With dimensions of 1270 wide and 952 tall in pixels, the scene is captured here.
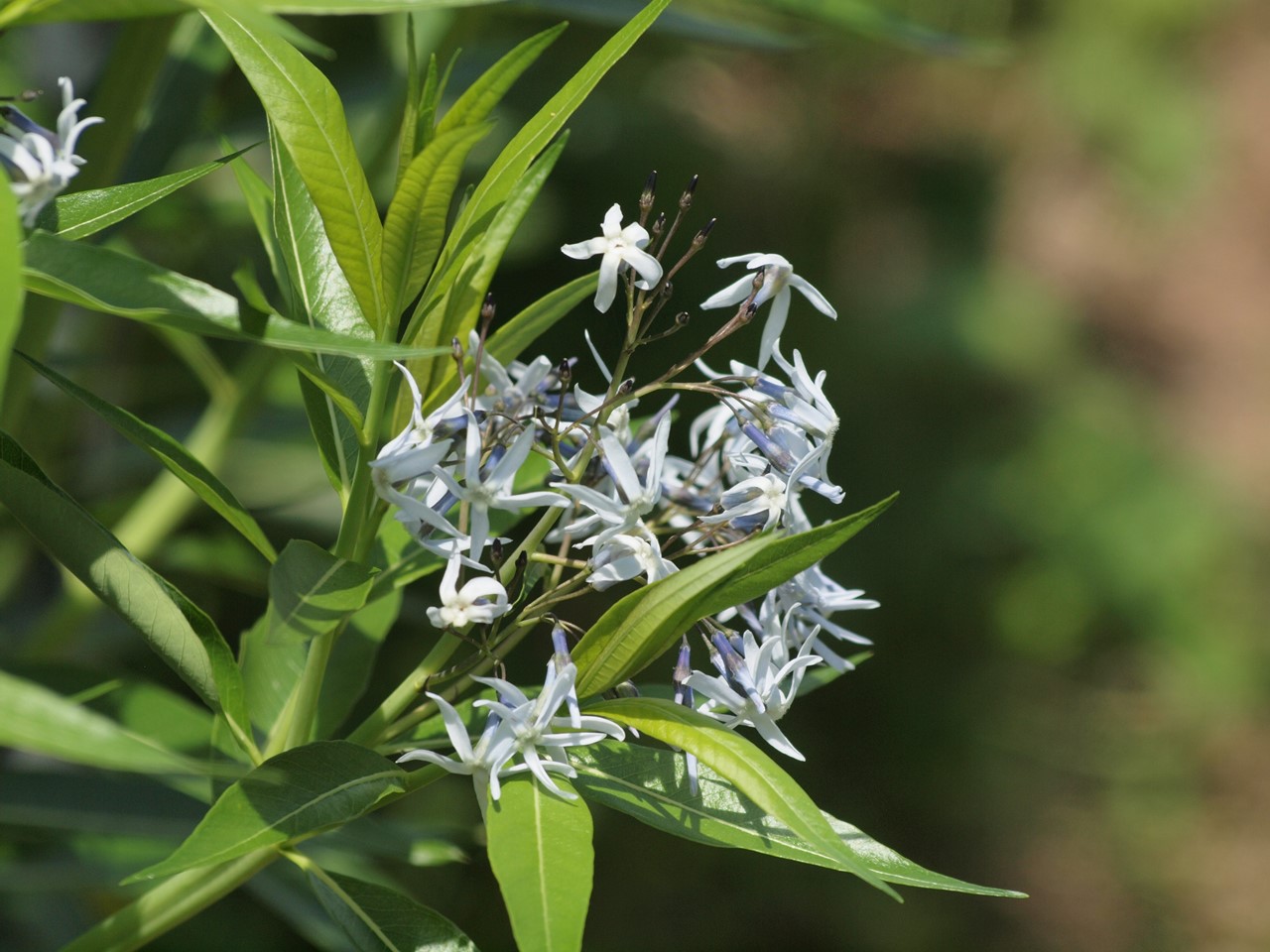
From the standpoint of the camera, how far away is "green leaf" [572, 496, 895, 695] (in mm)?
434

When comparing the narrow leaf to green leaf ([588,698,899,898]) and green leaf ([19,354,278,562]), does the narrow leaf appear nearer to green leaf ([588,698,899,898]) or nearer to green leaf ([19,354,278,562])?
green leaf ([19,354,278,562])

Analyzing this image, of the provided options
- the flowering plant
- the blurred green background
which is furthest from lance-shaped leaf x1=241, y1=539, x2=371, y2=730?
the blurred green background

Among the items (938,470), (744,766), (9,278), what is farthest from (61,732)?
(938,470)

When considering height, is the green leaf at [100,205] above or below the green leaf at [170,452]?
Result: above

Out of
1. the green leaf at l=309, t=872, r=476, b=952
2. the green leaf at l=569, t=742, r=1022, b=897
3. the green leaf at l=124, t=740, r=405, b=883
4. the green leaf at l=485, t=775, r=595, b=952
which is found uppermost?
the green leaf at l=485, t=775, r=595, b=952

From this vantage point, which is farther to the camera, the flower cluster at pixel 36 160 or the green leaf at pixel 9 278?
the flower cluster at pixel 36 160

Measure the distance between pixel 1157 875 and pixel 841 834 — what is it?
4.06m

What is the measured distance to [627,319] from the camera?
1.70 feet

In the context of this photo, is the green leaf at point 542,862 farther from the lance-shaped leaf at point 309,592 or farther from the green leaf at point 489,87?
the green leaf at point 489,87

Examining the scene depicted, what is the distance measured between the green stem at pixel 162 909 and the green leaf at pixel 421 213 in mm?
269

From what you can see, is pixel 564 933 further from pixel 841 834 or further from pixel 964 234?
pixel 964 234

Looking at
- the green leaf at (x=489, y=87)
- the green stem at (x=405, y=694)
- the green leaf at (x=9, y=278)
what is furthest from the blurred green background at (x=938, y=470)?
the green leaf at (x=9, y=278)

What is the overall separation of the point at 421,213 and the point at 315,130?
0.05m

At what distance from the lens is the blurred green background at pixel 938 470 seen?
4.70 ft
